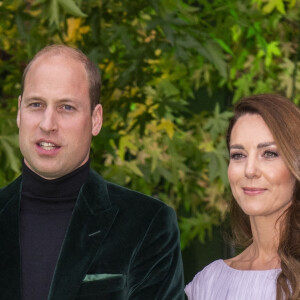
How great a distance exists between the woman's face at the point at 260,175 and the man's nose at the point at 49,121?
2.47 feet

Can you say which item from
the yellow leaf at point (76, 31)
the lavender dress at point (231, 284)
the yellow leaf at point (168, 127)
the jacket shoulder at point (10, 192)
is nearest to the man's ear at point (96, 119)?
the jacket shoulder at point (10, 192)

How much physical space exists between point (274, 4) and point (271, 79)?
30.2 inches

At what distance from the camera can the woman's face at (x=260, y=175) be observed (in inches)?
124

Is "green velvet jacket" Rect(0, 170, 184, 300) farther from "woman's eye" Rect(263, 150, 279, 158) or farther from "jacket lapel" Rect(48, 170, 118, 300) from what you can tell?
"woman's eye" Rect(263, 150, 279, 158)

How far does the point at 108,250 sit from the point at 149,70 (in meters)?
2.03

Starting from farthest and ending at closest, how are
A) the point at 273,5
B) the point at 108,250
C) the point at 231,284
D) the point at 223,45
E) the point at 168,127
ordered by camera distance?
the point at 273,5 → the point at 168,127 → the point at 223,45 → the point at 231,284 → the point at 108,250

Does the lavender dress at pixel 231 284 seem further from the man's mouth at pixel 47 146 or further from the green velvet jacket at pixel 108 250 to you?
the man's mouth at pixel 47 146

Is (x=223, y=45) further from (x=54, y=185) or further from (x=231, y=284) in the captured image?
(x=54, y=185)

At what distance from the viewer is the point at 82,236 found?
3.18 metres

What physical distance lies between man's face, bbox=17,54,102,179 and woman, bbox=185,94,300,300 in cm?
64

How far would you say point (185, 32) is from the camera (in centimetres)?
479

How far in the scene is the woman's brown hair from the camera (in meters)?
3.15

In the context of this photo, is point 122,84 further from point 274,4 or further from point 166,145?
point 274,4

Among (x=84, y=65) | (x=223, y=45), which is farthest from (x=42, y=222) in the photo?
(x=223, y=45)
